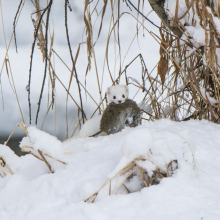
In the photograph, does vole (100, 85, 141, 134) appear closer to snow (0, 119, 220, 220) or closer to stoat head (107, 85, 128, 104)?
stoat head (107, 85, 128, 104)

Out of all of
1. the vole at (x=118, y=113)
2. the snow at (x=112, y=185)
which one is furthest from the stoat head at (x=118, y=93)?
the snow at (x=112, y=185)

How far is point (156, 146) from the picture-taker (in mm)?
782

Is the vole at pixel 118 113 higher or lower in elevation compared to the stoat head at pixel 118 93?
lower

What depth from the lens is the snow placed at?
650 mm

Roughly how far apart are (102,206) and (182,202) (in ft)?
0.69

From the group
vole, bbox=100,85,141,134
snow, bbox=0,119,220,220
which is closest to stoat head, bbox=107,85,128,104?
vole, bbox=100,85,141,134

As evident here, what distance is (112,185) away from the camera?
29.0 inches

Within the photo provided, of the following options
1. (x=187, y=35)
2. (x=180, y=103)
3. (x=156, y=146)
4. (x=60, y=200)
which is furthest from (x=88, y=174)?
(x=180, y=103)

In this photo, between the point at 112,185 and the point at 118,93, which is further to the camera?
the point at 118,93

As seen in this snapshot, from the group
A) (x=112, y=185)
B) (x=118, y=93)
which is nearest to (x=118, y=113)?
(x=118, y=93)

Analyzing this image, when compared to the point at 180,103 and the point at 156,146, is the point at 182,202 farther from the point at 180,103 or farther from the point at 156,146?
the point at 180,103

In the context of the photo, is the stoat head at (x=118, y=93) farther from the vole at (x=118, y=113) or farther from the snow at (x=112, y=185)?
the snow at (x=112, y=185)

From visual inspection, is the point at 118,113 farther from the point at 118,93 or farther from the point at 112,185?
the point at 112,185

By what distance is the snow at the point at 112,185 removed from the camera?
0.65 m
